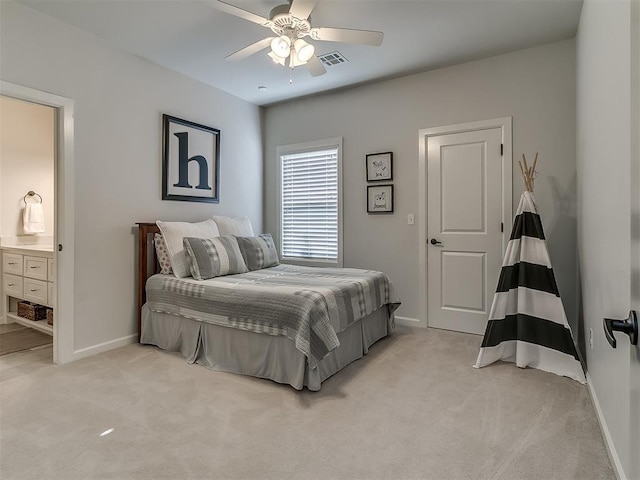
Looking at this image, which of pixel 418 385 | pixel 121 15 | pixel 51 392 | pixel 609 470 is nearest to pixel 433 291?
pixel 418 385

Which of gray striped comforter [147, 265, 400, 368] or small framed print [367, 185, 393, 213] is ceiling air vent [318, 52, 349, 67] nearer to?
small framed print [367, 185, 393, 213]

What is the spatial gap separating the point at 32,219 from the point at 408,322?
4532mm

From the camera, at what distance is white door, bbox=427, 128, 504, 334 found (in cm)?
351

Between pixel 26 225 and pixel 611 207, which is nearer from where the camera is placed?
pixel 611 207

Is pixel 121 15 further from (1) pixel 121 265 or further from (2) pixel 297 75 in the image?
(1) pixel 121 265

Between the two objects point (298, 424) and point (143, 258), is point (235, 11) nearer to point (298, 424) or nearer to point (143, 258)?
point (143, 258)

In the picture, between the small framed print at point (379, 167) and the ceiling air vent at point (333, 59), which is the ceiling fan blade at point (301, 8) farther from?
the small framed print at point (379, 167)

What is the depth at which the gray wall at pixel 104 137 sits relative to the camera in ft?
9.03

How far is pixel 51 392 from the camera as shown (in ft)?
7.83

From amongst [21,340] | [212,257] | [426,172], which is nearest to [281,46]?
[212,257]

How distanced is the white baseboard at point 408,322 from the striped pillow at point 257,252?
1501 mm

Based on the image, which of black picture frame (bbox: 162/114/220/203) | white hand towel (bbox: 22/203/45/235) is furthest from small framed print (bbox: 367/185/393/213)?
white hand towel (bbox: 22/203/45/235)

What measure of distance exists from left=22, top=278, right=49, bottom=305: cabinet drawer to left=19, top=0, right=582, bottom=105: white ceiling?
7.94 ft

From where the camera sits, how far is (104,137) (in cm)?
319
